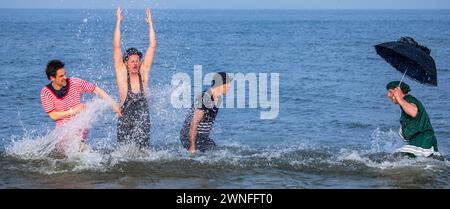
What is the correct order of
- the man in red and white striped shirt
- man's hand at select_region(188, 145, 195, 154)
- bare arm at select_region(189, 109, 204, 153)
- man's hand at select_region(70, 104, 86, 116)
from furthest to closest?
man's hand at select_region(188, 145, 195, 154), bare arm at select_region(189, 109, 204, 153), man's hand at select_region(70, 104, 86, 116), the man in red and white striped shirt

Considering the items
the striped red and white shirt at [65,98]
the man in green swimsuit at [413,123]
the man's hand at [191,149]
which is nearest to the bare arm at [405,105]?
the man in green swimsuit at [413,123]

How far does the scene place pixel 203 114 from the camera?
29.3 feet

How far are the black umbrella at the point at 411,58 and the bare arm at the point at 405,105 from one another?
50 centimetres

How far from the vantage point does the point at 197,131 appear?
9.23 meters

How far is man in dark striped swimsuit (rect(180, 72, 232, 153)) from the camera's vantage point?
8.84m

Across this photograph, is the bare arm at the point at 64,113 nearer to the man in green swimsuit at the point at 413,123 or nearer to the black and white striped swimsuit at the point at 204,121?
the black and white striped swimsuit at the point at 204,121

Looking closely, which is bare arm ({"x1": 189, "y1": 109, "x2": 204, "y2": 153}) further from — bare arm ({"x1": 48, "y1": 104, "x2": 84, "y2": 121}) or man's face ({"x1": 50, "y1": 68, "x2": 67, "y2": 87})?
man's face ({"x1": 50, "y1": 68, "x2": 67, "y2": 87})

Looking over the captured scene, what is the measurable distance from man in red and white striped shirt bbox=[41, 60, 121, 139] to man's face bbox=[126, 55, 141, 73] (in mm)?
504

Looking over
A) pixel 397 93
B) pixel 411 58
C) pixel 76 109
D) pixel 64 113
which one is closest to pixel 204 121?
pixel 76 109

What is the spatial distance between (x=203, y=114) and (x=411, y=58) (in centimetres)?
299

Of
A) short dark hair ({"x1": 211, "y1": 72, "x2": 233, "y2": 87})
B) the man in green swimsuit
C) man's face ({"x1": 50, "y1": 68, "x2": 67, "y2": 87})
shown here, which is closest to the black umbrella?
the man in green swimsuit
